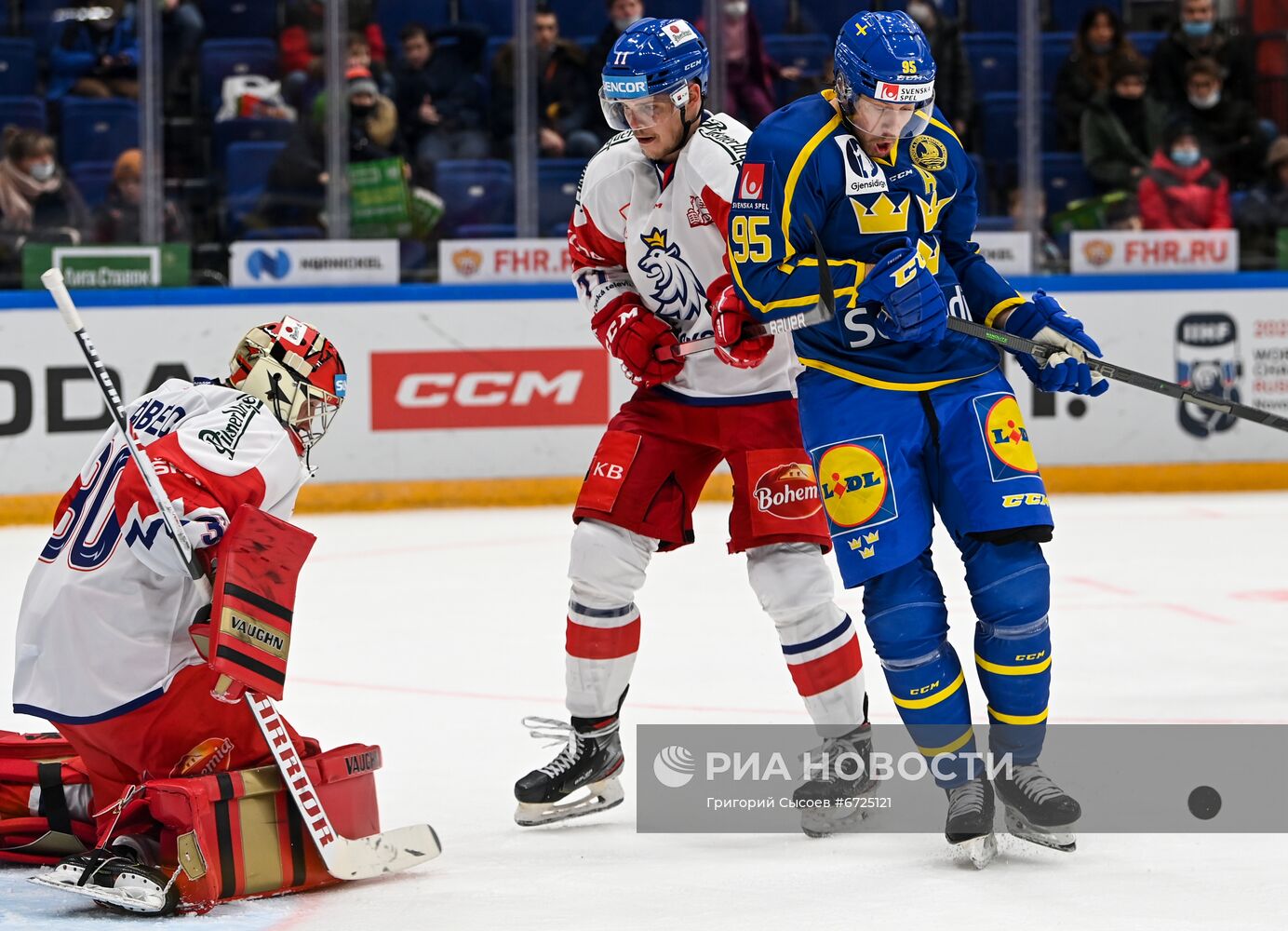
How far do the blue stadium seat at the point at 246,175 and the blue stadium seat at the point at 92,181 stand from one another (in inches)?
17.3

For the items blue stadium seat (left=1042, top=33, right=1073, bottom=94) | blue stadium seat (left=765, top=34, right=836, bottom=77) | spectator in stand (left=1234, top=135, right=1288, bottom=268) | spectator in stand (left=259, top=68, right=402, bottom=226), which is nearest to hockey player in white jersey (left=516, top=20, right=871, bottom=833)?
spectator in stand (left=259, top=68, right=402, bottom=226)

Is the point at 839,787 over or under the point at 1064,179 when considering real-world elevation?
under

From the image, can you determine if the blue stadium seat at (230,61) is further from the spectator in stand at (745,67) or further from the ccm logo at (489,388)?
the spectator in stand at (745,67)

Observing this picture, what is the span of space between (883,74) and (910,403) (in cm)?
49

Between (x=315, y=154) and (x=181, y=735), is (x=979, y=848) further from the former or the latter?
(x=315, y=154)

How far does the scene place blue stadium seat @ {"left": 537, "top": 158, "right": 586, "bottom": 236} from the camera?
24.2ft

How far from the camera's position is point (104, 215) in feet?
23.1

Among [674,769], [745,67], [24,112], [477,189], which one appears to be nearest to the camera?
[674,769]

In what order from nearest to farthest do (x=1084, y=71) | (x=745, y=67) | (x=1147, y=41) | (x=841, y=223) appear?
1. (x=841, y=223)
2. (x=745, y=67)
3. (x=1084, y=71)
4. (x=1147, y=41)

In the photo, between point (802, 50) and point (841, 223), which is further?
point (802, 50)

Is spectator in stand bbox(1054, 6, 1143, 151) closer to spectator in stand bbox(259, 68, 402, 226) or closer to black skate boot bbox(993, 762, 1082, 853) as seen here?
spectator in stand bbox(259, 68, 402, 226)

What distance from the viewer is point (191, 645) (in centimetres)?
280

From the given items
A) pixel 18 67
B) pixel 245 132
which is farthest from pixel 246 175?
pixel 18 67

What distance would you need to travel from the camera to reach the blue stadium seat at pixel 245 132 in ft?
23.6
